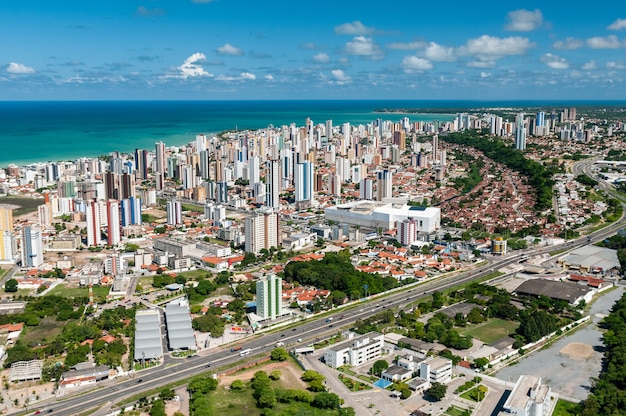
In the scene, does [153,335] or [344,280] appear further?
[344,280]

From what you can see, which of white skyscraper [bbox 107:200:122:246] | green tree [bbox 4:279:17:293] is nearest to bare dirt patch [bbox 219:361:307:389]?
green tree [bbox 4:279:17:293]

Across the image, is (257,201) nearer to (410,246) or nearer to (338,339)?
(410,246)

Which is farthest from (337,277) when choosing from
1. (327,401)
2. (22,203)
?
(22,203)

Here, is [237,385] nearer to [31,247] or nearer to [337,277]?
[337,277]

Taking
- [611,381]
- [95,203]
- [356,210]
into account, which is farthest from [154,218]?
[611,381]

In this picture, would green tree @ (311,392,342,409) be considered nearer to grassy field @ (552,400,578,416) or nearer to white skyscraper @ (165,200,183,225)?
grassy field @ (552,400,578,416)
